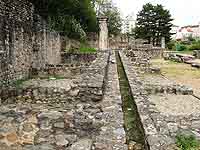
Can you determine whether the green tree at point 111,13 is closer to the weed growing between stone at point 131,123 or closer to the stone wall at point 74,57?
the stone wall at point 74,57

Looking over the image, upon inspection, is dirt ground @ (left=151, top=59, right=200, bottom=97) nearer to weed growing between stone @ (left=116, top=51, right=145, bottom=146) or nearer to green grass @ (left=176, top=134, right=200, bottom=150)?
weed growing between stone @ (left=116, top=51, right=145, bottom=146)

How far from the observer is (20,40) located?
14.1 m

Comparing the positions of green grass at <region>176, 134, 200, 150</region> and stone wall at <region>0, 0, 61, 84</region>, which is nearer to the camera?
green grass at <region>176, 134, 200, 150</region>

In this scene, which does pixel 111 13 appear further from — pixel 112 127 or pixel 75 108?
pixel 112 127

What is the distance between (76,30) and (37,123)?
25.6 metres

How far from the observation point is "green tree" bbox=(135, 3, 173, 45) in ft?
170

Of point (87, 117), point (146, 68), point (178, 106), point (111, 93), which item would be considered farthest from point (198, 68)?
point (87, 117)

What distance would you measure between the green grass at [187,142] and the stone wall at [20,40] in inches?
299

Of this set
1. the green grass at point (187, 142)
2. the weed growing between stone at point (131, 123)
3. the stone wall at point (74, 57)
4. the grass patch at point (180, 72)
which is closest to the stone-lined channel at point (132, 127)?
the weed growing between stone at point (131, 123)

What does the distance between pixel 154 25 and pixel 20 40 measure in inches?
1583

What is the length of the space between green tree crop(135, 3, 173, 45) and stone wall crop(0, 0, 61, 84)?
34.1m

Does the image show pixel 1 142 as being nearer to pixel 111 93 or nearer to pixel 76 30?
pixel 111 93

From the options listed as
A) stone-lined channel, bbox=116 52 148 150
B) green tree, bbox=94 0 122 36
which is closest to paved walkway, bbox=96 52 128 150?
stone-lined channel, bbox=116 52 148 150

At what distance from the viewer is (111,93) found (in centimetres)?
873
